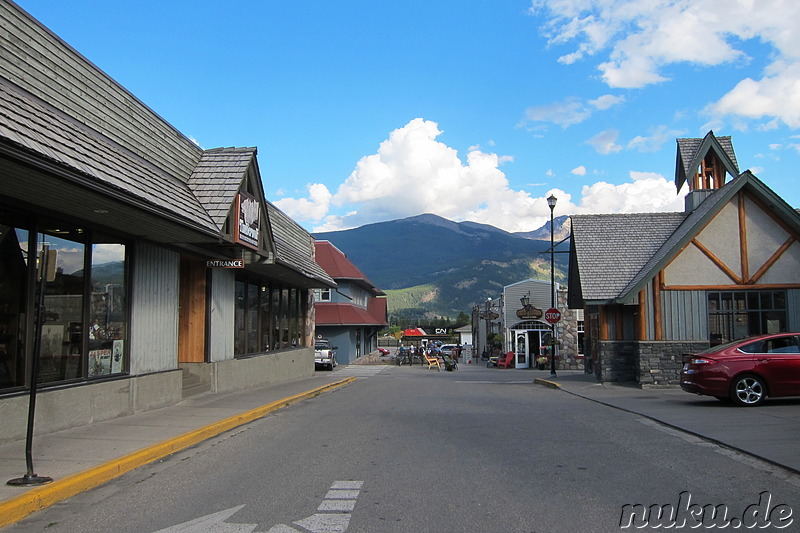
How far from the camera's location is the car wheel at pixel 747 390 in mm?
13141

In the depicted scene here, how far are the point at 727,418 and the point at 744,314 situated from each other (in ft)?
27.9

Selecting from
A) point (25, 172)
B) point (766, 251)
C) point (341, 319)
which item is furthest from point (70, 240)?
point (341, 319)

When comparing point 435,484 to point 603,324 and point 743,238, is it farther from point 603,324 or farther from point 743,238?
point 743,238

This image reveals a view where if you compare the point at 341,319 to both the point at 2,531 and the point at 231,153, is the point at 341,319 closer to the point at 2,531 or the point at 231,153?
the point at 231,153

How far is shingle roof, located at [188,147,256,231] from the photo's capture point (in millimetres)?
13781

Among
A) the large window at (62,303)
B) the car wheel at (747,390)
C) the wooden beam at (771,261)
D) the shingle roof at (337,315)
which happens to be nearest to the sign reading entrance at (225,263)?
the large window at (62,303)

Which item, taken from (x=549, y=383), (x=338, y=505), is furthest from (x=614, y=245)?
(x=338, y=505)

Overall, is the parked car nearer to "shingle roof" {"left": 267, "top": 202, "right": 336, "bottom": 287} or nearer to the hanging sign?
the hanging sign

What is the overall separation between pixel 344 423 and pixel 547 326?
3623 centimetres

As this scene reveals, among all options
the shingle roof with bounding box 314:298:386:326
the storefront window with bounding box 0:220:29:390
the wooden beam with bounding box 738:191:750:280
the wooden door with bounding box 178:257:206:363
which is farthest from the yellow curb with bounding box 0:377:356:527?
the shingle roof with bounding box 314:298:386:326

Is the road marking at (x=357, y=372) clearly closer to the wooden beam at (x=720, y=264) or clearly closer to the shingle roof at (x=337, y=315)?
the shingle roof at (x=337, y=315)

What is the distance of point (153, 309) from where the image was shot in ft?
42.9

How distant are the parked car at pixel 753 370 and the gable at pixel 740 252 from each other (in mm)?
5720
